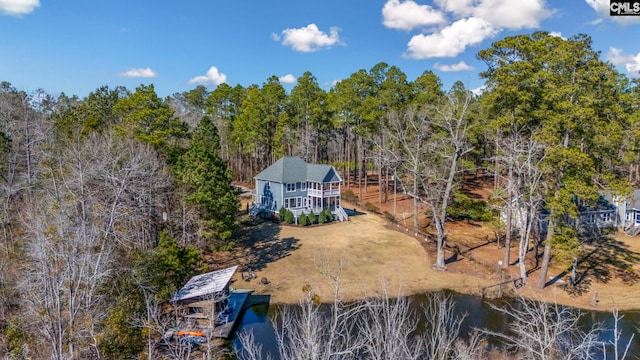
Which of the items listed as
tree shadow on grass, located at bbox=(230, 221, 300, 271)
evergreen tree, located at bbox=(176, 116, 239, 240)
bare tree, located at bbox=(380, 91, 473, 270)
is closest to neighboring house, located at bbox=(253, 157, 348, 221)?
tree shadow on grass, located at bbox=(230, 221, 300, 271)

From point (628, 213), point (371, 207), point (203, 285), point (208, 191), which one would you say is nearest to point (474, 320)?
point (203, 285)

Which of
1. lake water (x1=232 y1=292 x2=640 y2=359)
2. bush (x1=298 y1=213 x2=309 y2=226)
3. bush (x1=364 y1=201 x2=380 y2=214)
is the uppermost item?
bush (x1=364 y1=201 x2=380 y2=214)

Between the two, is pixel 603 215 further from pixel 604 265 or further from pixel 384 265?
pixel 384 265

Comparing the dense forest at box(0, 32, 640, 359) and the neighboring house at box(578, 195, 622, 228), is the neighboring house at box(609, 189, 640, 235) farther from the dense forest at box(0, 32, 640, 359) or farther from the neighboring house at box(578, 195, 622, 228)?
the dense forest at box(0, 32, 640, 359)

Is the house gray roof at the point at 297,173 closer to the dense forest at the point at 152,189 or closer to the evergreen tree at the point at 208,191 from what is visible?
the dense forest at the point at 152,189

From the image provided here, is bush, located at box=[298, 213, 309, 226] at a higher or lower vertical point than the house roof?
higher
